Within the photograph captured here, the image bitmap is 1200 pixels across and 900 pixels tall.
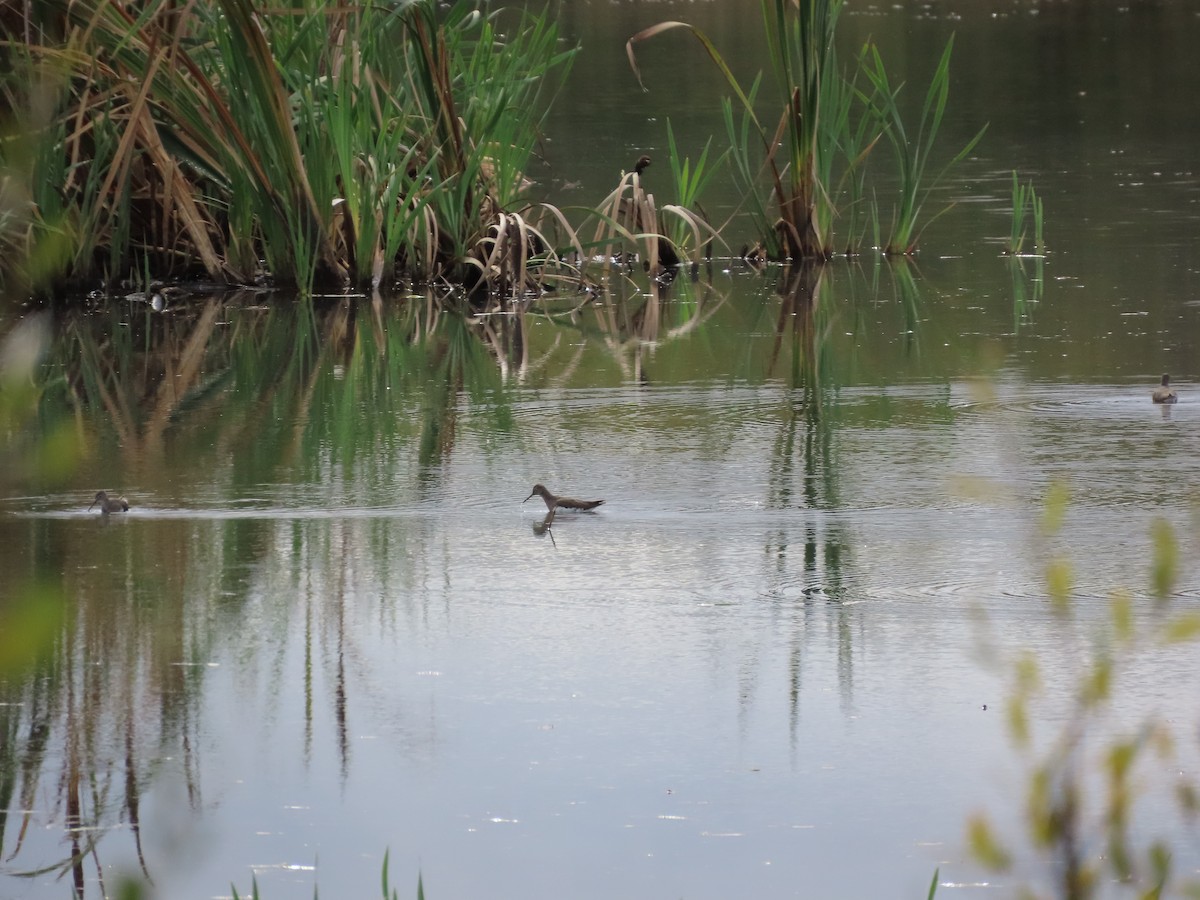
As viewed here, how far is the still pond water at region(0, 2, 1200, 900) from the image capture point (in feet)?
10.2

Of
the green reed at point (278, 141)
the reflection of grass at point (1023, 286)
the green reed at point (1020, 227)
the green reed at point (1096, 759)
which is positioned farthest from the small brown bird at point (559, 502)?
the green reed at point (1020, 227)

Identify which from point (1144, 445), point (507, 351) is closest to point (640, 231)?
point (507, 351)

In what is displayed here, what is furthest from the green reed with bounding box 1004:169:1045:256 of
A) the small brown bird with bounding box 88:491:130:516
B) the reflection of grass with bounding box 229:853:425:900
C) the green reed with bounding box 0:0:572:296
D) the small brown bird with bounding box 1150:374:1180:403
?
the reflection of grass with bounding box 229:853:425:900

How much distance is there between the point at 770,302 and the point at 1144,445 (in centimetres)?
376

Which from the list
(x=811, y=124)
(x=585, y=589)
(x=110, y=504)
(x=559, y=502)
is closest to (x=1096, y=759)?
(x=585, y=589)

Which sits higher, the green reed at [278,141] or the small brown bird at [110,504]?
the green reed at [278,141]

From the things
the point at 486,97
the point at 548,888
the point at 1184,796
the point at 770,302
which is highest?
the point at 486,97

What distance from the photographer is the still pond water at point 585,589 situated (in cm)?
310

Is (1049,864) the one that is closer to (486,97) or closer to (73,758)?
(73,758)

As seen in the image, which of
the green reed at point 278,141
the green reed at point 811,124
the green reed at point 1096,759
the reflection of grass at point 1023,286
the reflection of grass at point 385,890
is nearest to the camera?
the green reed at point 1096,759

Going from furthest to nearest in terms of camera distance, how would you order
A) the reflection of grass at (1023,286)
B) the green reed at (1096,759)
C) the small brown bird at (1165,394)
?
the reflection of grass at (1023,286), the small brown bird at (1165,394), the green reed at (1096,759)

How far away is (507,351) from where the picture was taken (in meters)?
8.28

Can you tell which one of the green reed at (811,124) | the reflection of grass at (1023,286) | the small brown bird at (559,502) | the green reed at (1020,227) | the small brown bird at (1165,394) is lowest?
the small brown bird at (559,502)

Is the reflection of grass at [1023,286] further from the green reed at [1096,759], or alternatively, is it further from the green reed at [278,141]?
the green reed at [1096,759]
